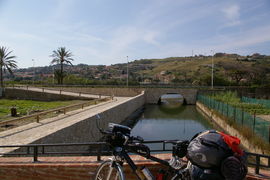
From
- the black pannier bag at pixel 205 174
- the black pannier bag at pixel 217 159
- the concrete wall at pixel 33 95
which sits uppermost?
the black pannier bag at pixel 217 159

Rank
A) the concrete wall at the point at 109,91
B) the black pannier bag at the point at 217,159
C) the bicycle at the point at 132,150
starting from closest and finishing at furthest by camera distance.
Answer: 1. the black pannier bag at the point at 217,159
2. the bicycle at the point at 132,150
3. the concrete wall at the point at 109,91

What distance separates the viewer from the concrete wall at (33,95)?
127ft

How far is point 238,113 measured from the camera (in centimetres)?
1789

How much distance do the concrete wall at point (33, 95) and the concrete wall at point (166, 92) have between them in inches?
601

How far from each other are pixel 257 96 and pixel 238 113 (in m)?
33.1

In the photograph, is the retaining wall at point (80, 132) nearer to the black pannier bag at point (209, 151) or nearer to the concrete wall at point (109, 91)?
the black pannier bag at point (209, 151)

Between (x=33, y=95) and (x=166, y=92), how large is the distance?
80.1ft

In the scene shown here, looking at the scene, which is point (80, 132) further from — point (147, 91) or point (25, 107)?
point (147, 91)

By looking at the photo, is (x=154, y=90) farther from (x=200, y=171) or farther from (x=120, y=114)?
(x=200, y=171)

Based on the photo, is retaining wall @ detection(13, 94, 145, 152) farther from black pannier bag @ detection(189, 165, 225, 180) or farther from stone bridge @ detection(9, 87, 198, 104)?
stone bridge @ detection(9, 87, 198, 104)

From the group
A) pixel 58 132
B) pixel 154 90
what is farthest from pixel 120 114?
pixel 154 90

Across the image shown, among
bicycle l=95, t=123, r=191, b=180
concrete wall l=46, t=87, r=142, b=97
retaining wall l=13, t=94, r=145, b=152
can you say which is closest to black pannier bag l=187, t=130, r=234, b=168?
bicycle l=95, t=123, r=191, b=180

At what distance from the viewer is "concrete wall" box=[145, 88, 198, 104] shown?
4794 centimetres

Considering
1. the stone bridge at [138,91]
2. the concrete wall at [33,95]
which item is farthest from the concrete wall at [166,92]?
the concrete wall at [33,95]
